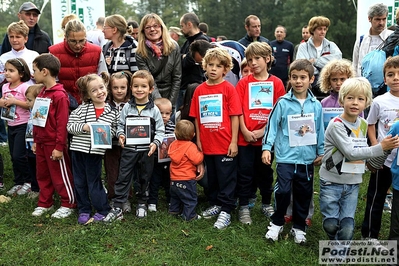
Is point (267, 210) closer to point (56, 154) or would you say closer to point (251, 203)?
point (251, 203)

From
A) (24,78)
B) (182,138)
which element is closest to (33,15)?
(24,78)

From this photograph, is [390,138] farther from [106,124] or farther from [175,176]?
[106,124]

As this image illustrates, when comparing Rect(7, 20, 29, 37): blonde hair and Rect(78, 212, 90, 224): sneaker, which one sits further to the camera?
Rect(7, 20, 29, 37): blonde hair

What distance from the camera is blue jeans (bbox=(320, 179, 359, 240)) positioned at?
3.75 metres

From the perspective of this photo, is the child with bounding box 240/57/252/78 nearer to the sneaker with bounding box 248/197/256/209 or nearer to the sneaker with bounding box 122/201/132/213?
the sneaker with bounding box 248/197/256/209

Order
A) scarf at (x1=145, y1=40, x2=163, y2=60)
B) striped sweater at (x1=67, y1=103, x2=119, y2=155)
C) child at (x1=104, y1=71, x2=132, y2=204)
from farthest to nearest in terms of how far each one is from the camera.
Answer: scarf at (x1=145, y1=40, x2=163, y2=60), child at (x1=104, y1=71, x2=132, y2=204), striped sweater at (x1=67, y1=103, x2=119, y2=155)

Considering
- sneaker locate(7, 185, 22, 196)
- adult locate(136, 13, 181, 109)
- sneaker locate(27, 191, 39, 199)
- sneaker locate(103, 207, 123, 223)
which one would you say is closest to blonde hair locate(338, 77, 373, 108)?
adult locate(136, 13, 181, 109)

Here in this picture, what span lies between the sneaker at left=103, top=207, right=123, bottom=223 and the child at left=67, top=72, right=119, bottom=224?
0.07m

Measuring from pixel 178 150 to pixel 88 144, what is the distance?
38.1 inches

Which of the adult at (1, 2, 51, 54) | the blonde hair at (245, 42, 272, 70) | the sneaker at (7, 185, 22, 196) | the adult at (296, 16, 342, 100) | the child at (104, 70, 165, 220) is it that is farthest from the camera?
the adult at (296, 16, 342, 100)

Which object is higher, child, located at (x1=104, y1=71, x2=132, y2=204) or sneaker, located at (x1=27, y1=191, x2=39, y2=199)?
child, located at (x1=104, y1=71, x2=132, y2=204)

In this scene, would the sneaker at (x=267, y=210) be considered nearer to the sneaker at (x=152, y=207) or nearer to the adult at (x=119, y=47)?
the sneaker at (x=152, y=207)

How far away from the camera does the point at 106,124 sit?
4.62 metres

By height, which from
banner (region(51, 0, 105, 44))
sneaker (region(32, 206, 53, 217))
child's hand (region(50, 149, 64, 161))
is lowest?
sneaker (region(32, 206, 53, 217))
